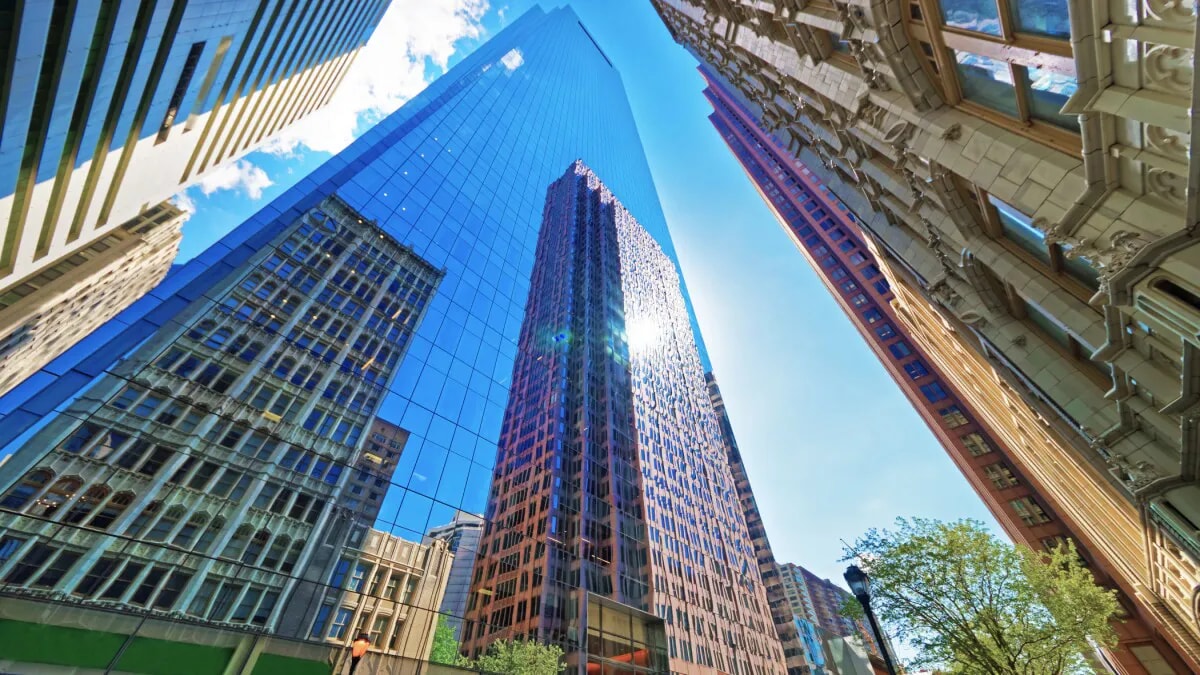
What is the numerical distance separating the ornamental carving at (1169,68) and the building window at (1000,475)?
202ft

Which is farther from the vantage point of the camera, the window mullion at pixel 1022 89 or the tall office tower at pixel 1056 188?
the window mullion at pixel 1022 89

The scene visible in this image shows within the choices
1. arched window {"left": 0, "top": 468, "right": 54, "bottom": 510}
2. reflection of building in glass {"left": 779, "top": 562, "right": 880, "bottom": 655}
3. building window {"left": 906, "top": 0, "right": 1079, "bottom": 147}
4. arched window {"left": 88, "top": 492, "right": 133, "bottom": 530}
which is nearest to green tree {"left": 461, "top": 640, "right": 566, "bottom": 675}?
arched window {"left": 88, "top": 492, "right": 133, "bottom": 530}

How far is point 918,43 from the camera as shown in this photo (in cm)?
1207

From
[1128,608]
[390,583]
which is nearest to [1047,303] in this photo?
[390,583]

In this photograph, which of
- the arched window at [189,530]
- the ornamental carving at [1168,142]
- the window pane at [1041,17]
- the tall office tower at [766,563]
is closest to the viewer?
the ornamental carving at [1168,142]

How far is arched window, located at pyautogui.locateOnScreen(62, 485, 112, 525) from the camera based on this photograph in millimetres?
16000

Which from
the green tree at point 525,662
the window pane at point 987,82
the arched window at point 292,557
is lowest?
the green tree at point 525,662

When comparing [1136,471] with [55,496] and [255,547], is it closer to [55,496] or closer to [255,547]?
[255,547]

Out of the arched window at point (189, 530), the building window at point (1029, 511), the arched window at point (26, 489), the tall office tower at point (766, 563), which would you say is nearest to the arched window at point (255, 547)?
the arched window at point (189, 530)

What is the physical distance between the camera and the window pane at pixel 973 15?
9258 mm

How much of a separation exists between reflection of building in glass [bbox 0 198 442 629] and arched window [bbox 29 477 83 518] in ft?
0.12

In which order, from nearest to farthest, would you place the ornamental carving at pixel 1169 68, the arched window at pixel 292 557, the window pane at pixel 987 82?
the ornamental carving at pixel 1169 68
the window pane at pixel 987 82
the arched window at pixel 292 557

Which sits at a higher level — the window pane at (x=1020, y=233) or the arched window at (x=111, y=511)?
the window pane at (x=1020, y=233)

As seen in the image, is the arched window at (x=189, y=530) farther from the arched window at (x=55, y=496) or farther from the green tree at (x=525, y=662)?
the green tree at (x=525, y=662)
